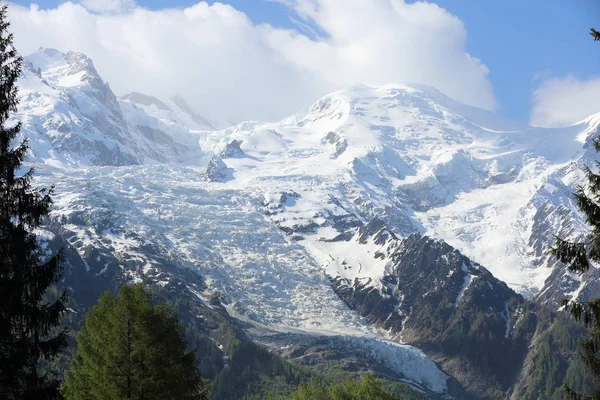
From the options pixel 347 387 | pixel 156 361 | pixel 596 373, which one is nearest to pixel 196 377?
pixel 156 361

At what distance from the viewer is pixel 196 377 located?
1743 inches

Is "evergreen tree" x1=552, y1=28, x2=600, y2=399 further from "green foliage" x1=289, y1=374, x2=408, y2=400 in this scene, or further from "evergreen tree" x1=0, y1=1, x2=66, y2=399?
"green foliage" x1=289, y1=374, x2=408, y2=400

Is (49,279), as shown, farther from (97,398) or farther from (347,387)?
(347,387)

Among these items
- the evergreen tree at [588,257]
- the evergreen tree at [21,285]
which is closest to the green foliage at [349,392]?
the evergreen tree at [588,257]

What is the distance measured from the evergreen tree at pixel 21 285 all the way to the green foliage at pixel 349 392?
43959 mm

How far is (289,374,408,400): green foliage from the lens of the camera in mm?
73312

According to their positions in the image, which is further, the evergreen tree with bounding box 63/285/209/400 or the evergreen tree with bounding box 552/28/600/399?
the evergreen tree with bounding box 63/285/209/400

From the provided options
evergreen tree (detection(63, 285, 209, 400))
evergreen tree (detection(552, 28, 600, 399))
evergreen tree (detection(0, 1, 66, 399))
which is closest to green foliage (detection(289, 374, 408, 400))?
evergreen tree (detection(63, 285, 209, 400))

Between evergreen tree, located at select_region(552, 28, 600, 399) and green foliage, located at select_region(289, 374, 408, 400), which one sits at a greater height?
evergreen tree, located at select_region(552, 28, 600, 399)

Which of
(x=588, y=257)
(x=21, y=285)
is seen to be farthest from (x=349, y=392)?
(x=21, y=285)

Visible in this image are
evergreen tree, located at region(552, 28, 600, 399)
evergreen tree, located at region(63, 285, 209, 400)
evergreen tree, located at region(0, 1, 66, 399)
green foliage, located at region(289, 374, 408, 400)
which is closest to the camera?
evergreen tree, located at region(0, 1, 66, 399)

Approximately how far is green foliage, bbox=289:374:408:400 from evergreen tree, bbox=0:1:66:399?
43959 millimetres

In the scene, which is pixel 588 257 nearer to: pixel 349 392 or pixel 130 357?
pixel 130 357

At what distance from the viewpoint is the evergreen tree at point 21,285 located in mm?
31688
